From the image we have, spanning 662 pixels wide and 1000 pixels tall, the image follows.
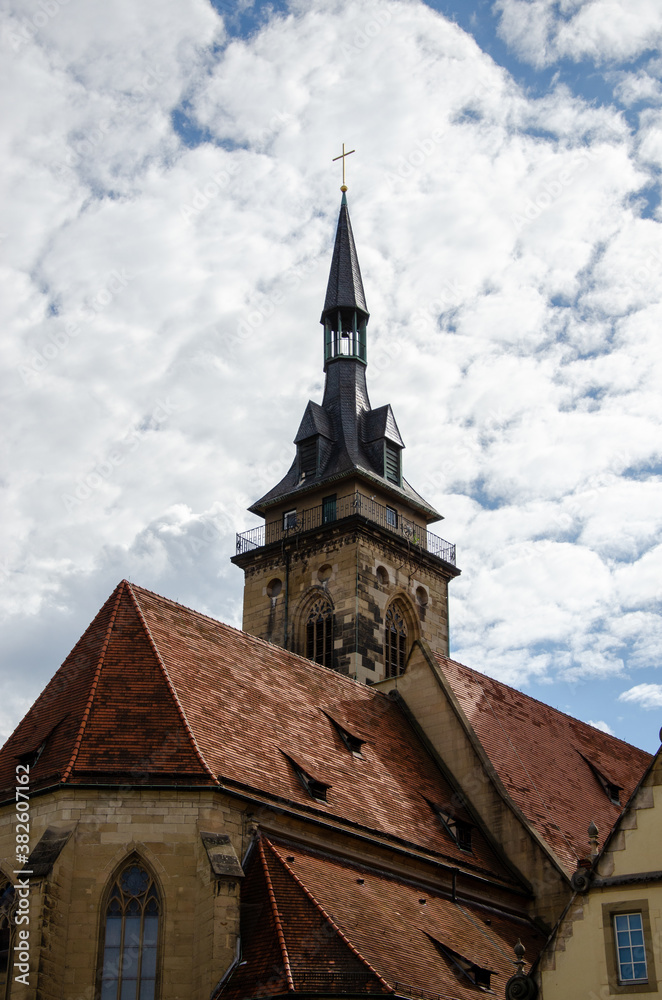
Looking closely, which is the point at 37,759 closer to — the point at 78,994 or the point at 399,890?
the point at 78,994

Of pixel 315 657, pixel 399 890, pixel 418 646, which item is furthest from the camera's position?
pixel 315 657

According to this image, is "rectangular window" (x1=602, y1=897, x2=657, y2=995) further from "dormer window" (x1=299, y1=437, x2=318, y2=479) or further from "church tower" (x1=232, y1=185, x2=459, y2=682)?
"dormer window" (x1=299, y1=437, x2=318, y2=479)

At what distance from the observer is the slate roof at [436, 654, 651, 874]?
27641mm

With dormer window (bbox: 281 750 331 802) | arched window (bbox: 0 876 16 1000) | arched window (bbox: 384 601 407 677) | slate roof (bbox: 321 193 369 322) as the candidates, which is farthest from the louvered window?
arched window (bbox: 0 876 16 1000)

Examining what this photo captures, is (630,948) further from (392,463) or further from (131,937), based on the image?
(392,463)

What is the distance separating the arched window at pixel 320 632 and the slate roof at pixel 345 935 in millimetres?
13711

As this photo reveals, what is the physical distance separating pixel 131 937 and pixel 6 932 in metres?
1.93

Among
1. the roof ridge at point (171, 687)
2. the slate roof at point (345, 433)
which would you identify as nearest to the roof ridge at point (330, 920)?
the roof ridge at point (171, 687)

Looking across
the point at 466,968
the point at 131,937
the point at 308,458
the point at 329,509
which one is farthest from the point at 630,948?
the point at 308,458

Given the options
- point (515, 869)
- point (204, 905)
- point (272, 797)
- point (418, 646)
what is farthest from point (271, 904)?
A: point (418, 646)

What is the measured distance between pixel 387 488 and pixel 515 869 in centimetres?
1600

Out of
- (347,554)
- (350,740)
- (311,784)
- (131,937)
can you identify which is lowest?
(131,937)

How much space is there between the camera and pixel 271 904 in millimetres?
18828

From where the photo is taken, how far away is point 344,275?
46312 mm
